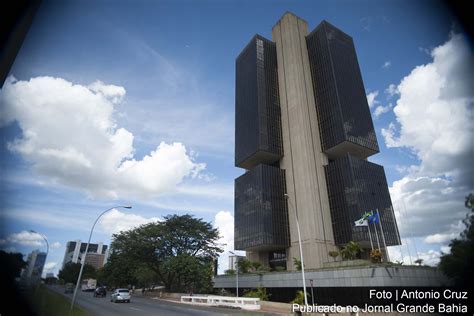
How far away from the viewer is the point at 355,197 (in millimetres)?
60562

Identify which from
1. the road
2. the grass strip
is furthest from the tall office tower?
the grass strip

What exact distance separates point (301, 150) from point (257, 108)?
17.9m

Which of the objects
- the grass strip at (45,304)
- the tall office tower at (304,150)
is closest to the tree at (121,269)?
the tall office tower at (304,150)

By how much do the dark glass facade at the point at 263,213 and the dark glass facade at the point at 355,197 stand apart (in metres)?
11.5

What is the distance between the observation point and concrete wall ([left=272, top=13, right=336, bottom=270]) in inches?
2244

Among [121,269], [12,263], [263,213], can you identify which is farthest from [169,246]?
[12,263]

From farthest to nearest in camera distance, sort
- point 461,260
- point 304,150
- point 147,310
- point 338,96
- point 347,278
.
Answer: point 338,96 → point 304,150 → point 347,278 → point 147,310 → point 461,260

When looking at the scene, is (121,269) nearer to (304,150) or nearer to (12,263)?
(304,150)

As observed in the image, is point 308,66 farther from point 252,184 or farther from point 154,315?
point 154,315

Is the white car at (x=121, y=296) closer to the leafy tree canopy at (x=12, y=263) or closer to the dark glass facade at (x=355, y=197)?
the leafy tree canopy at (x=12, y=263)

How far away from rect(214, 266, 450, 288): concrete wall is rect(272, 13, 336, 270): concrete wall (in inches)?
449

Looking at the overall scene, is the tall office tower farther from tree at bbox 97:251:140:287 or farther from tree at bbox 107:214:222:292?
tree at bbox 97:251:140:287

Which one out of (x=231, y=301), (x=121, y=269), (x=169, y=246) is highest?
(x=169, y=246)

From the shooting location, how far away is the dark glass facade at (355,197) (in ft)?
194
